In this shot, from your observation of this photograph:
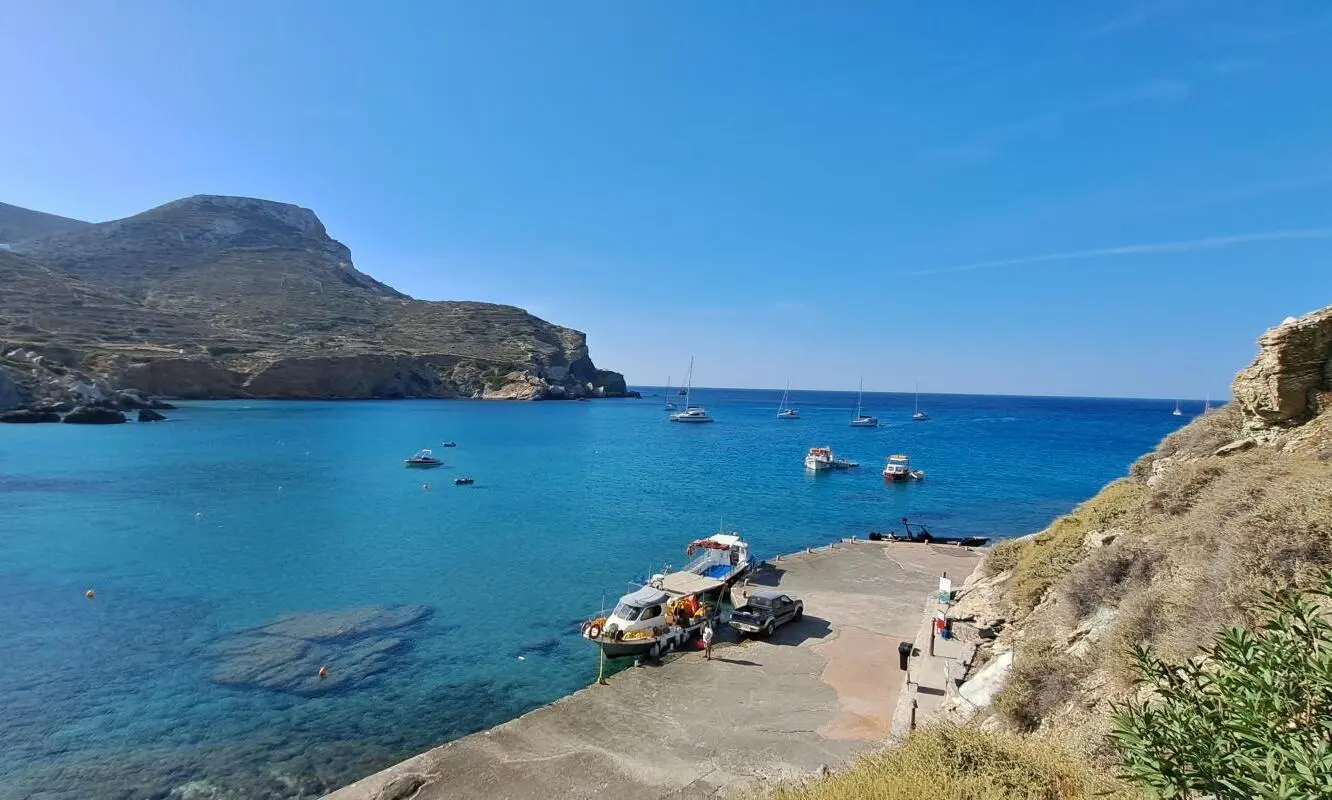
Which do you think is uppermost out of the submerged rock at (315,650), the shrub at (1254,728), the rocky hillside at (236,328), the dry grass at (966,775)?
the rocky hillside at (236,328)

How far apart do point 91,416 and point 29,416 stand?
6364 millimetres

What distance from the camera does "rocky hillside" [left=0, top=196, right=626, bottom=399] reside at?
110m

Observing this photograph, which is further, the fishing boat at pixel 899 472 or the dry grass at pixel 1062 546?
the fishing boat at pixel 899 472

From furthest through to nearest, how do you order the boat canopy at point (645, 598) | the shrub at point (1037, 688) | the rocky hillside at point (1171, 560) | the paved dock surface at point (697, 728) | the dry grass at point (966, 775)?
the boat canopy at point (645, 598) → the paved dock surface at point (697, 728) → the shrub at point (1037, 688) → the rocky hillside at point (1171, 560) → the dry grass at point (966, 775)

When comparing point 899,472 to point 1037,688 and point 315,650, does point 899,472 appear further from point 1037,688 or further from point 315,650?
point 1037,688

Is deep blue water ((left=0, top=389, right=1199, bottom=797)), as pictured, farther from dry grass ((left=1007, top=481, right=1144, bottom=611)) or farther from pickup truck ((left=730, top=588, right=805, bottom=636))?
dry grass ((left=1007, top=481, right=1144, bottom=611))

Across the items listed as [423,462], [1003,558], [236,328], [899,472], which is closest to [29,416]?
[423,462]

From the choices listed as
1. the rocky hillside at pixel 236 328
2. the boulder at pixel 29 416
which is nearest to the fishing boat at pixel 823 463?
the boulder at pixel 29 416

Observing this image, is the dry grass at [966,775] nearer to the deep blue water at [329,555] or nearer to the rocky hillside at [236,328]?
the deep blue water at [329,555]

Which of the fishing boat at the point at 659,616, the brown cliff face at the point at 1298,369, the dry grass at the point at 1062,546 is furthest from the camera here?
the fishing boat at the point at 659,616

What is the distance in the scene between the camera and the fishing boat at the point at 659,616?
1862 cm

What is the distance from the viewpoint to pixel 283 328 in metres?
145

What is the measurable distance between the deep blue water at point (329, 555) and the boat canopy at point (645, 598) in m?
2.11

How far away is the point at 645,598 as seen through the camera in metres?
20.0
